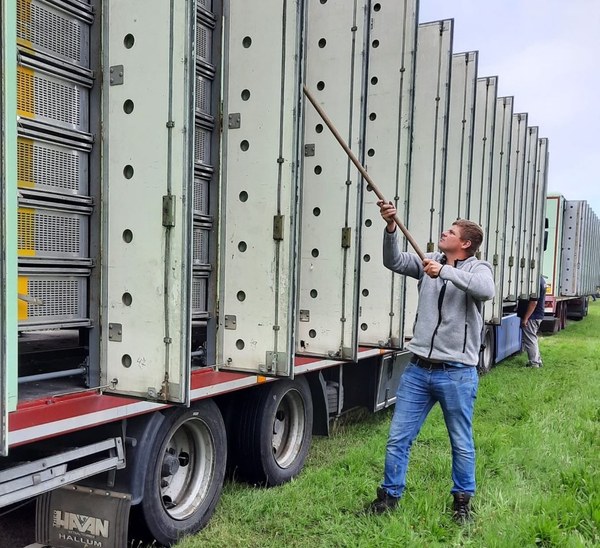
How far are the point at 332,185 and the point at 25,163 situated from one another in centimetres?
264

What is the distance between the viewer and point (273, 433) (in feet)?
16.0

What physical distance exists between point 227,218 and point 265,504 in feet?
6.44

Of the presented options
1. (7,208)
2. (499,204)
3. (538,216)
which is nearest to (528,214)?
(538,216)

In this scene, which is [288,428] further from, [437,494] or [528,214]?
[528,214]

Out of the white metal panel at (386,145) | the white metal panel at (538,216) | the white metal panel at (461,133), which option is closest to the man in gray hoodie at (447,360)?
the white metal panel at (386,145)

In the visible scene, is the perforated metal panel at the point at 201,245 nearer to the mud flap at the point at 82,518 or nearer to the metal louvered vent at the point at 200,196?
the metal louvered vent at the point at 200,196

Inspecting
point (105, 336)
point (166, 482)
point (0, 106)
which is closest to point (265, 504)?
point (166, 482)

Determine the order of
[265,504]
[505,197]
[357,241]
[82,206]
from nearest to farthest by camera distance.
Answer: [82,206]
[265,504]
[357,241]
[505,197]

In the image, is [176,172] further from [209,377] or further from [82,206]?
[209,377]

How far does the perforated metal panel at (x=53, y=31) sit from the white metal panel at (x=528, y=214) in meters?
9.42

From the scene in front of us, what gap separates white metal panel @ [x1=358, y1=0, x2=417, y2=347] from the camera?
576cm

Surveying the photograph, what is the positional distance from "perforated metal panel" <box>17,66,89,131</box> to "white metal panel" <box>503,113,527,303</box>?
8287mm

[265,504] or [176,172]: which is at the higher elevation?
[176,172]

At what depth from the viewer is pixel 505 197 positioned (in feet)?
32.9
